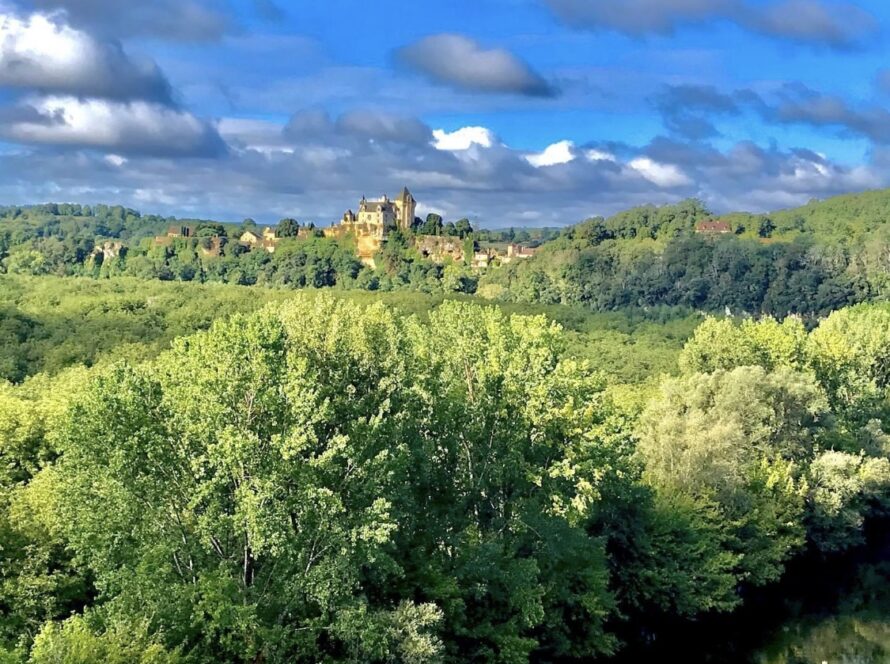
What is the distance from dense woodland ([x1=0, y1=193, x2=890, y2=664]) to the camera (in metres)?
23.1

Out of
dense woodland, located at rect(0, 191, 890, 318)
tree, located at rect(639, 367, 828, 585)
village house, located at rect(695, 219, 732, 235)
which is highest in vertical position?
village house, located at rect(695, 219, 732, 235)

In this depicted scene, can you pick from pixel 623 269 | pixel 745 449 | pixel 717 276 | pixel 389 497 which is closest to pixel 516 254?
→ pixel 623 269

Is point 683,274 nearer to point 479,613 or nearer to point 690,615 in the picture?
point 690,615

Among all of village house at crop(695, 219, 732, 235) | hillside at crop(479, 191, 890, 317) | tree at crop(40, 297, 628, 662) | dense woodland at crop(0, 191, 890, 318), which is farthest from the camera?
village house at crop(695, 219, 732, 235)

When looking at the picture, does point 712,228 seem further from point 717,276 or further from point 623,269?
point 623,269

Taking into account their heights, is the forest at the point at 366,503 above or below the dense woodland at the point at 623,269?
below

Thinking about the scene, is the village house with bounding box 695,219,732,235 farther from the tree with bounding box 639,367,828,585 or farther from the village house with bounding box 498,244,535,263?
the tree with bounding box 639,367,828,585

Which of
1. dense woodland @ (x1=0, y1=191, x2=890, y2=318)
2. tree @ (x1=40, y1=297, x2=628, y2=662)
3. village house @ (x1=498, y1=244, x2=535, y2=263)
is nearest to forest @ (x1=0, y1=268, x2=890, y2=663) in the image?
tree @ (x1=40, y1=297, x2=628, y2=662)

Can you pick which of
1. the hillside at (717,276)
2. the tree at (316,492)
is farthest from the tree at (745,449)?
the hillside at (717,276)

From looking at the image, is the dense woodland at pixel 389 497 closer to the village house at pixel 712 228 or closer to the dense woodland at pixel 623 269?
the dense woodland at pixel 623 269

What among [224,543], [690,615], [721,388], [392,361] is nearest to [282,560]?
[224,543]

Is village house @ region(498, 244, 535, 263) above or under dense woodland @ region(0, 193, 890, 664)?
above

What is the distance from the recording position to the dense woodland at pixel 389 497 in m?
23.1

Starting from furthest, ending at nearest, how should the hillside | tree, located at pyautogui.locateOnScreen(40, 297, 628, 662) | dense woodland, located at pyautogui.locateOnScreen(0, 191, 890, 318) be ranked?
1. dense woodland, located at pyautogui.locateOnScreen(0, 191, 890, 318)
2. the hillside
3. tree, located at pyautogui.locateOnScreen(40, 297, 628, 662)
